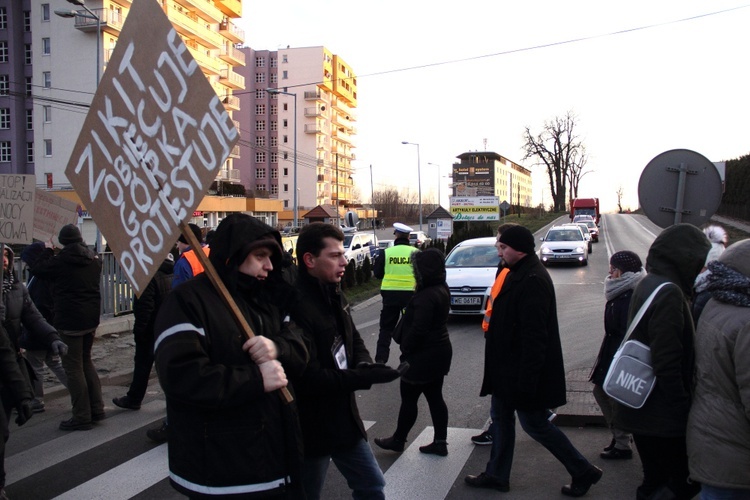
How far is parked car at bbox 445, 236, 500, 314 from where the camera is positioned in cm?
1288

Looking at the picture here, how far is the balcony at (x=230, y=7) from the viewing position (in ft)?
211

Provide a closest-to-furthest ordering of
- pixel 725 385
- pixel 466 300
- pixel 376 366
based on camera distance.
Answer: pixel 725 385, pixel 376 366, pixel 466 300

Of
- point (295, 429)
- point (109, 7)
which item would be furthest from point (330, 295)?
point (109, 7)

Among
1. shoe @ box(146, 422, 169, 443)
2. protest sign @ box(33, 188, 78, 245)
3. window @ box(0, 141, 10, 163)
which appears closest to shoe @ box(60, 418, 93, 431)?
shoe @ box(146, 422, 169, 443)

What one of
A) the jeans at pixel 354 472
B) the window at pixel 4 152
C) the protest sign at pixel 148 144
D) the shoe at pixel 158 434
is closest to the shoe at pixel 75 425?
the shoe at pixel 158 434

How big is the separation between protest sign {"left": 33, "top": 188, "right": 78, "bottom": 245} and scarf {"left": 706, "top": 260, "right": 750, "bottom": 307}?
6.79 metres

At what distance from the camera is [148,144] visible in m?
2.68

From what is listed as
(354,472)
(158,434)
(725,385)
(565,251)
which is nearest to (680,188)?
(725,385)

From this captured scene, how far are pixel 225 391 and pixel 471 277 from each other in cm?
1113

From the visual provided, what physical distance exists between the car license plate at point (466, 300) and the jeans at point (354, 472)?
31.7ft

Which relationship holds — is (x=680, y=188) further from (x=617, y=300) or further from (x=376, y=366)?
(x=376, y=366)

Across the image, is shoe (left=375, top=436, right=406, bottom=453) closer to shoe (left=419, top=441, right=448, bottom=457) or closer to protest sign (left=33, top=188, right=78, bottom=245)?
shoe (left=419, top=441, right=448, bottom=457)

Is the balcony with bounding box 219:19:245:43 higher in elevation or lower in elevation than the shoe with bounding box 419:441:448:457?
higher

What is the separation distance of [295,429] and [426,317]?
2721 mm
